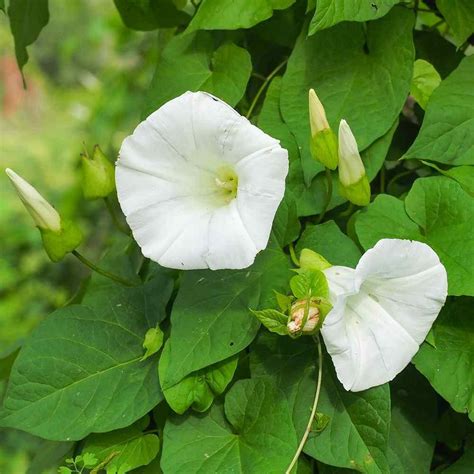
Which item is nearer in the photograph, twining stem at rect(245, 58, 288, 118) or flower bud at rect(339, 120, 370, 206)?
flower bud at rect(339, 120, 370, 206)

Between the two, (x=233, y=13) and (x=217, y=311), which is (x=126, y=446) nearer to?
(x=217, y=311)

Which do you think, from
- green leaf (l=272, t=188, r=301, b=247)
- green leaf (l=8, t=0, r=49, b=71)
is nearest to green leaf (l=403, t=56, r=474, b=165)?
green leaf (l=272, t=188, r=301, b=247)

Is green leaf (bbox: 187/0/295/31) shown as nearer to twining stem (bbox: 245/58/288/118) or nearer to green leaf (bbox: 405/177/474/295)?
twining stem (bbox: 245/58/288/118)

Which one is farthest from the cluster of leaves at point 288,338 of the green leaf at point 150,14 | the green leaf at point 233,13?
the green leaf at point 150,14

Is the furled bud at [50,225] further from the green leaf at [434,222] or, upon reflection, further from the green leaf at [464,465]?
the green leaf at [464,465]

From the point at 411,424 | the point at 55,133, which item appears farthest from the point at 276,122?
the point at 55,133

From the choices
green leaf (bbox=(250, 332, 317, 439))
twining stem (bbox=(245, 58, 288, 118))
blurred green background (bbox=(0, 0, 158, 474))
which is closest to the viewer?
green leaf (bbox=(250, 332, 317, 439))

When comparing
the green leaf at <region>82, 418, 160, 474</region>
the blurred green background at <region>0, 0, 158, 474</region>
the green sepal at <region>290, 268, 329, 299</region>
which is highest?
the green sepal at <region>290, 268, 329, 299</region>
